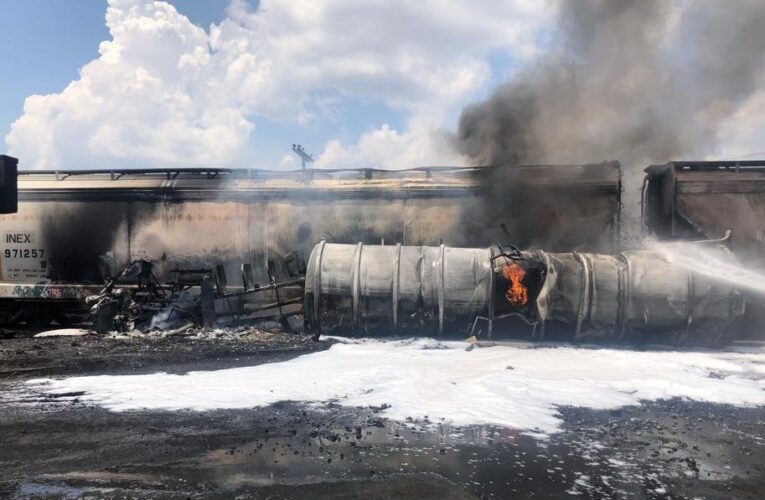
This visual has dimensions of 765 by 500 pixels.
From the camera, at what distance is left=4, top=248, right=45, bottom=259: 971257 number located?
12609 mm

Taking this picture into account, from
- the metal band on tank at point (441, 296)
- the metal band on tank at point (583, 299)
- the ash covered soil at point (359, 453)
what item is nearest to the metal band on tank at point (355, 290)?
the metal band on tank at point (441, 296)

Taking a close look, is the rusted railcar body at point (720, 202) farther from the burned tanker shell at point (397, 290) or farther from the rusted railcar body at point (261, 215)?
the burned tanker shell at point (397, 290)

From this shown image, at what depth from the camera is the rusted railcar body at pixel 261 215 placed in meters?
11.3

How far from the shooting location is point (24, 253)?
12656mm

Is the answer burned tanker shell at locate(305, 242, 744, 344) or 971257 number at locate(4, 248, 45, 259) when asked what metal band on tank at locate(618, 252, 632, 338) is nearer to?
burned tanker shell at locate(305, 242, 744, 344)

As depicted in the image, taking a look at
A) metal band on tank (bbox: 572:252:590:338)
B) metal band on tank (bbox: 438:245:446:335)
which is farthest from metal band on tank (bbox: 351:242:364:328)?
metal band on tank (bbox: 572:252:590:338)

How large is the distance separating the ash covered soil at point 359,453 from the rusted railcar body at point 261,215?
587cm

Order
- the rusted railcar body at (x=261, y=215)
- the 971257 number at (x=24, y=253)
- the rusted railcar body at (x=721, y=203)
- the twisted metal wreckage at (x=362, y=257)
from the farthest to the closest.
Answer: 1. the 971257 number at (x=24, y=253)
2. the rusted railcar body at (x=261, y=215)
3. the rusted railcar body at (x=721, y=203)
4. the twisted metal wreckage at (x=362, y=257)

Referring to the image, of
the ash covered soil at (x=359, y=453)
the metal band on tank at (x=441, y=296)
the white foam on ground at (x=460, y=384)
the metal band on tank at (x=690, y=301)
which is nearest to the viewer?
the ash covered soil at (x=359, y=453)

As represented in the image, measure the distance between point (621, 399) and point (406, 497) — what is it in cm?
361

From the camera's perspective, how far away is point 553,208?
37.1 ft

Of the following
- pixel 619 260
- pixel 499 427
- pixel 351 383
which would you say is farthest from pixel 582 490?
pixel 619 260

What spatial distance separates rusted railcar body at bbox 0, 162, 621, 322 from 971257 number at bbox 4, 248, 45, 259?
24 millimetres

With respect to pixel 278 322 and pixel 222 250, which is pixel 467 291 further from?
pixel 222 250
